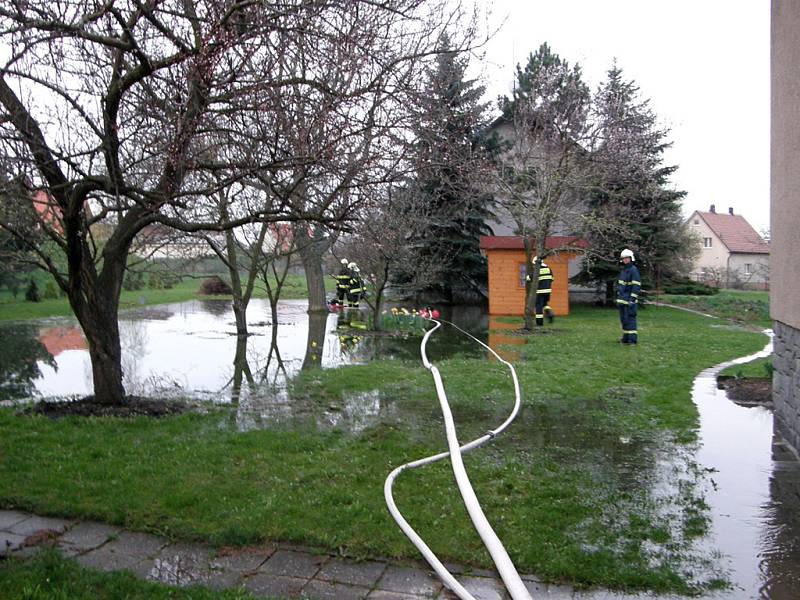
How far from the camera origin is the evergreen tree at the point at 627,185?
18.3 m

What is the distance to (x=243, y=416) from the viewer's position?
318 inches

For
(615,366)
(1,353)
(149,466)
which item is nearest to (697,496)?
(149,466)

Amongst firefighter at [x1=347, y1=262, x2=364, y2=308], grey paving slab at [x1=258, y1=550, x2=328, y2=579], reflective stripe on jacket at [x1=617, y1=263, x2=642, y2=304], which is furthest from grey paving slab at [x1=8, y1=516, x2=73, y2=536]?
firefighter at [x1=347, y1=262, x2=364, y2=308]

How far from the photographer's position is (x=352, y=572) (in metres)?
4.00

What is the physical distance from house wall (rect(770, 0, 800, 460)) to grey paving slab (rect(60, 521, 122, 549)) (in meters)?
6.22

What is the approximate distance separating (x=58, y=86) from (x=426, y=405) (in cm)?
541

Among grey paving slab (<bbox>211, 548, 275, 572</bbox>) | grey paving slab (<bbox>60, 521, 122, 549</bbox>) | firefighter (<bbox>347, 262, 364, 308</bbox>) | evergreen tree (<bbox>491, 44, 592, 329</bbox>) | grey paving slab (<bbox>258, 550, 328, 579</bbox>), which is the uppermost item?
evergreen tree (<bbox>491, 44, 592, 329</bbox>)

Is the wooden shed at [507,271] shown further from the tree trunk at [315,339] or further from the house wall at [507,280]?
the tree trunk at [315,339]

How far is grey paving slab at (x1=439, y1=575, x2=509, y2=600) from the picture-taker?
372cm

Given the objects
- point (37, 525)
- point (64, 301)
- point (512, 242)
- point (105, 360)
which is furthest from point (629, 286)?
point (64, 301)

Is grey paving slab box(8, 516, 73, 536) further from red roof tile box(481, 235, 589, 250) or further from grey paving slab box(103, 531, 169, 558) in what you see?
red roof tile box(481, 235, 589, 250)

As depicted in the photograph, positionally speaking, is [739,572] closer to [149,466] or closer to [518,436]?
[518,436]

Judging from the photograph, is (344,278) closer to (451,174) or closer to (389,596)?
(451,174)

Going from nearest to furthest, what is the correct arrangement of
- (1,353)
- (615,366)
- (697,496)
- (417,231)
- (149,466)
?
(697,496), (149,466), (615,366), (1,353), (417,231)
